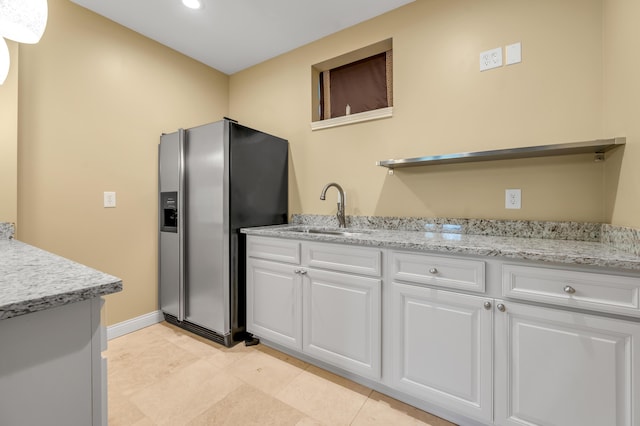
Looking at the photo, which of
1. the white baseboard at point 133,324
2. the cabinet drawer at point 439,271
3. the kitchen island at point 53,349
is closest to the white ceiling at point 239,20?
the cabinet drawer at point 439,271

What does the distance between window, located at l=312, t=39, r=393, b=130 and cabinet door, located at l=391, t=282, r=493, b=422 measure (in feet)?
4.68

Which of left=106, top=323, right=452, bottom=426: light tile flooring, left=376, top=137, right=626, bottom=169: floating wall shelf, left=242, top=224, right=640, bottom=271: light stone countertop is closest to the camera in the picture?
left=242, top=224, right=640, bottom=271: light stone countertop

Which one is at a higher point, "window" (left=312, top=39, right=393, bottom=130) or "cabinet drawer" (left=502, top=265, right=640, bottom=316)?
"window" (left=312, top=39, right=393, bottom=130)

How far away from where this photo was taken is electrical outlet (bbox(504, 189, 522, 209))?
1707 mm

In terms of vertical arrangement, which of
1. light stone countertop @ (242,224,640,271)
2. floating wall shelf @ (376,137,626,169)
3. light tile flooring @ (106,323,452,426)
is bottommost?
light tile flooring @ (106,323,452,426)

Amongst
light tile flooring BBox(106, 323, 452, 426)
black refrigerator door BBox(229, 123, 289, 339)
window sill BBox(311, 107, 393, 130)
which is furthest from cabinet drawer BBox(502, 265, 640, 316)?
black refrigerator door BBox(229, 123, 289, 339)

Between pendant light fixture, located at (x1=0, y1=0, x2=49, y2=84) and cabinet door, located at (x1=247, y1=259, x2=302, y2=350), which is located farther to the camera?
cabinet door, located at (x1=247, y1=259, x2=302, y2=350)

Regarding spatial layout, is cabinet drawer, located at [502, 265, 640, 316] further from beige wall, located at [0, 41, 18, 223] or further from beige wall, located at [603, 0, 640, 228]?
beige wall, located at [0, 41, 18, 223]

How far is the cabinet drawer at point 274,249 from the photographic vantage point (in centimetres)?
188

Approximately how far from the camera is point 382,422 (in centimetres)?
141

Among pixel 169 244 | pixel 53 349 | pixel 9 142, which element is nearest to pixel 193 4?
pixel 9 142

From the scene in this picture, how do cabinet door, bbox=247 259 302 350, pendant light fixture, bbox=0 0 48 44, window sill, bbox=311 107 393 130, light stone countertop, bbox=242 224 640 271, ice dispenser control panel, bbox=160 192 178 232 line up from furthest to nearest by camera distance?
ice dispenser control panel, bbox=160 192 178 232 < window sill, bbox=311 107 393 130 < cabinet door, bbox=247 259 302 350 < light stone countertop, bbox=242 224 640 271 < pendant light fixture, bbox=0 0 48 44

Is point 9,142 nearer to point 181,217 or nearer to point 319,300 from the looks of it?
point 181,217

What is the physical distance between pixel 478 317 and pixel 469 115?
4.23ft
